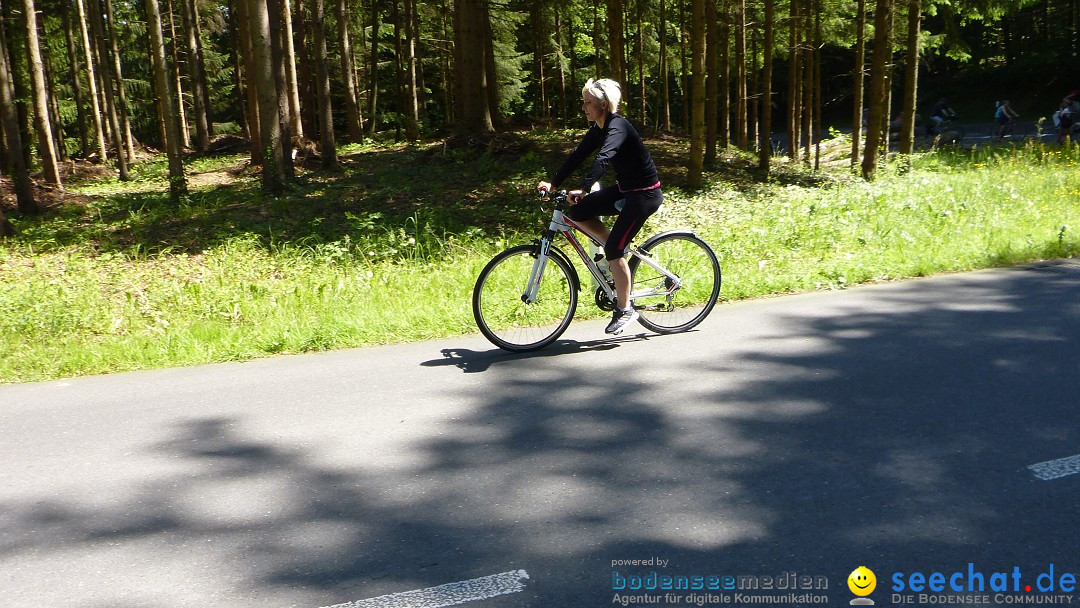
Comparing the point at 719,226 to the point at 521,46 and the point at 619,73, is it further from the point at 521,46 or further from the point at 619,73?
the point at 521,46

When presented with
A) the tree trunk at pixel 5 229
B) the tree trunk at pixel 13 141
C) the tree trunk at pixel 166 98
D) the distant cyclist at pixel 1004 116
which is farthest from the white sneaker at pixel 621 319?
the distant cyclist at pixel 1004 116

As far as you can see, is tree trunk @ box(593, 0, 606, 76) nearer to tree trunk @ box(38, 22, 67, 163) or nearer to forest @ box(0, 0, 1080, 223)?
forest @ box(0, 0, 1080, 223)

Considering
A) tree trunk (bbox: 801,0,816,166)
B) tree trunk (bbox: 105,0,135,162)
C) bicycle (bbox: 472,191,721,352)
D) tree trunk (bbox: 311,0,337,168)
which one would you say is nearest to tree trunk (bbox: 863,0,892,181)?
tree trunk (bbox: 801,0,816,166)

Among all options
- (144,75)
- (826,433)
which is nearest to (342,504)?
(826,433)

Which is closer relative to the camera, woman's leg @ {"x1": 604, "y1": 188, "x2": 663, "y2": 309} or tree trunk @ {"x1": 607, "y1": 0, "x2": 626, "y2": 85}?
woman's leg @ {"x1": 604, "y1": 188, "x2": 663, "y2": 309}

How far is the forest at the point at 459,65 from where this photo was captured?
17.2 metres

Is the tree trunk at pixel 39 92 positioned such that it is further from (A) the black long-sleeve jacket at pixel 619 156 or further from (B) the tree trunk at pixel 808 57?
(B) the tree trunk at pixel 808 57

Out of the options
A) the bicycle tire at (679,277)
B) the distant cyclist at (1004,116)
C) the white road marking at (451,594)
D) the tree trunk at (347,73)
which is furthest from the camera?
the distant cyclist at (1004,116)

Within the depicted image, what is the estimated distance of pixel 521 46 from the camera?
43.9m

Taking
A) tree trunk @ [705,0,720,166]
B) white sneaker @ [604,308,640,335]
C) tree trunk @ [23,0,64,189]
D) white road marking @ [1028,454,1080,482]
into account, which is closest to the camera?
white road marking @ [1028,454,1080,482]

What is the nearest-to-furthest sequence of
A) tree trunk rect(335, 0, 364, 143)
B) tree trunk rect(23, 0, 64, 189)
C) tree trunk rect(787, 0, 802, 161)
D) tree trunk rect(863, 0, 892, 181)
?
tree trunk rect(863, 0, 892, 181), tree trunk rect(23, 0, 64, 189), tree trunk rect(787, 0, 802, 161), tree trunk rect(335, 0, 364, 143)

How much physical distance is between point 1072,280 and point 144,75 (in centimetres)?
5009

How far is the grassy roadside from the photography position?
8273 millimetres

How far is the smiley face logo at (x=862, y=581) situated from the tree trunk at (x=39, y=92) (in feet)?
70.5
